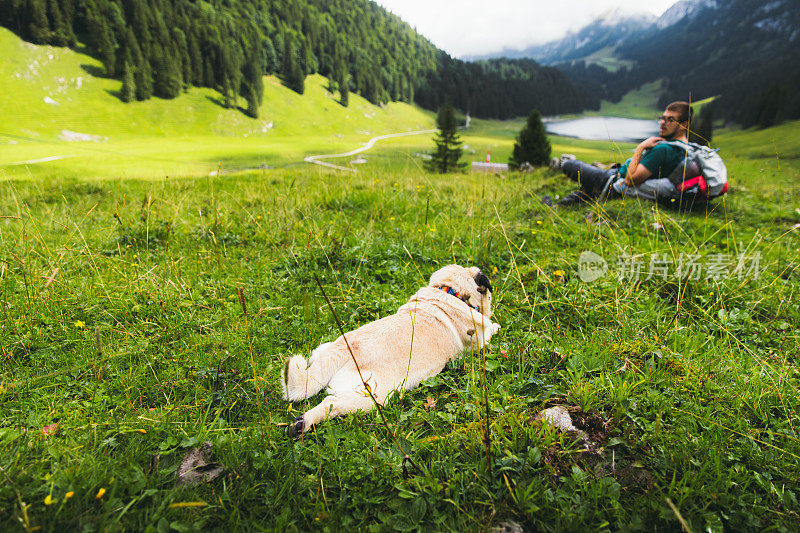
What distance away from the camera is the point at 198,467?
2.01 metres

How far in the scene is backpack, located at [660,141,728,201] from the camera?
6.20m

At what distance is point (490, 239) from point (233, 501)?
425 cm

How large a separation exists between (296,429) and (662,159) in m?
7.87

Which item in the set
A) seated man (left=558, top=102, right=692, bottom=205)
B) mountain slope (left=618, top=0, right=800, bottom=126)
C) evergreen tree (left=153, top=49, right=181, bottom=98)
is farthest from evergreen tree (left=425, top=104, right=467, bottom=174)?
evergreen tree (left=153, top=49, right=181, bottom=98)

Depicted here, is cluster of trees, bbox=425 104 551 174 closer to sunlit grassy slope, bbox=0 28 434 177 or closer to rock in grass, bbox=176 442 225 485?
sunlit grassy slope, bbox=0 28 434 177

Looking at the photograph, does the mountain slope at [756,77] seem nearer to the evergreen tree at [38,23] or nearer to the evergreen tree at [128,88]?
the evergreen tree at [128,88]

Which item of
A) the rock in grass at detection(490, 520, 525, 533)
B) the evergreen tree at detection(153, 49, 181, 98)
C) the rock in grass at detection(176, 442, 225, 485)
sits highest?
the evergreen tree at detection(153, 49, 181, 98)

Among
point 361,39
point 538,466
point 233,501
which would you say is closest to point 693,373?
point 538,466

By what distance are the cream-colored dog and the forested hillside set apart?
9510 centimetres

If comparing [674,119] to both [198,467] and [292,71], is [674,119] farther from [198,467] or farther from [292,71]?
[292,71]

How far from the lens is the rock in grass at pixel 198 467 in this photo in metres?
1.93

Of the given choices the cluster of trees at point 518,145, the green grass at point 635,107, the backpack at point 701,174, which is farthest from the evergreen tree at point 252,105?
the green grass at point 635,107

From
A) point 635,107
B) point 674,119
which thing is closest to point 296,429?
point 674,119

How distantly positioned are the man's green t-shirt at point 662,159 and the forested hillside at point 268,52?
94.7 meters
